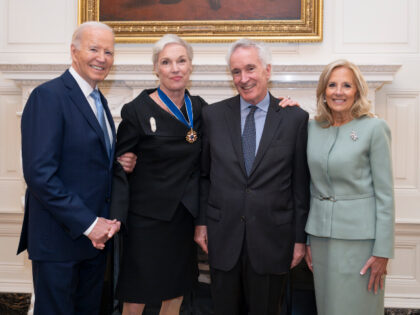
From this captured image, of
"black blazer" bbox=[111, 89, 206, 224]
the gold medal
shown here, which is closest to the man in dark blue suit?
"black blazer" bbox=[111, 89, 206, 224]

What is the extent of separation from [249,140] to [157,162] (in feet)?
1.64

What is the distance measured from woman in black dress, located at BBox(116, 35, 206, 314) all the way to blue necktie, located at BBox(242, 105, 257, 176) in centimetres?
28

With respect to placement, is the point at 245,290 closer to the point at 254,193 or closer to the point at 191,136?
the point at 254,193

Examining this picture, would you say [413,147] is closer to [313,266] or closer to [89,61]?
[313,266]

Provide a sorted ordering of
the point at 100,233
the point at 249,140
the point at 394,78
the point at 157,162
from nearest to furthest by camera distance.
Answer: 1. the point at 100,233
2. the point at 249,140
3. the point at 157,162
4. the point at 394,78

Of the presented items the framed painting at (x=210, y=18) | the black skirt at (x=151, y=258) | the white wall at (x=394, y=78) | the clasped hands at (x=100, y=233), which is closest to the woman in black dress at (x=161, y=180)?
the black skirt at (x=151, y=258)

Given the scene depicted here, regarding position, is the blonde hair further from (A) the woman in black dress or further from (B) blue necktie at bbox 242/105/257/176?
(A) the woman in black dress

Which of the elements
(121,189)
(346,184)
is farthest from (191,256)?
Result: (346,184)

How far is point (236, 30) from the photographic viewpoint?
11.0 feet

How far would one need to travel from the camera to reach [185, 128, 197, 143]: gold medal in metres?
2.12

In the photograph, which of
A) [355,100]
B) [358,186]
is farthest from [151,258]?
[355,100]

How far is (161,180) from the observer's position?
212 cm

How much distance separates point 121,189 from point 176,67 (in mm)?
694

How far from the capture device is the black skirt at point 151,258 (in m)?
2.16
